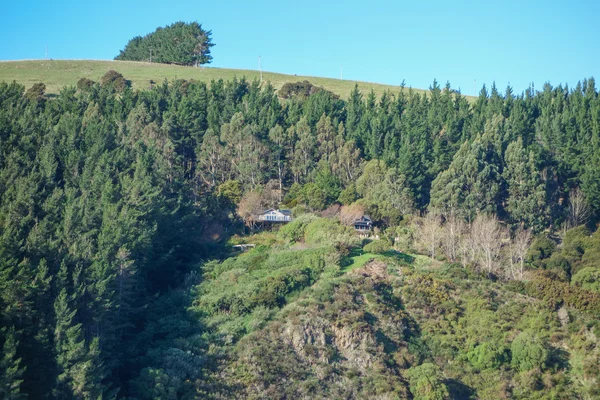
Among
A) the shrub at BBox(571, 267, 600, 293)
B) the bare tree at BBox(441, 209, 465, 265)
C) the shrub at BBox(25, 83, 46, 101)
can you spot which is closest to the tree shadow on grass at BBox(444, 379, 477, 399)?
the shrub at BBox(571, 267, 600, 293)

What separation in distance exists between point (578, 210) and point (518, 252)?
9884 mm

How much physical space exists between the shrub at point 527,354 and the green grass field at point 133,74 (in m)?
57.2

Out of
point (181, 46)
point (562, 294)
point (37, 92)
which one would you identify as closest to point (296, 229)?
point (562, 294)

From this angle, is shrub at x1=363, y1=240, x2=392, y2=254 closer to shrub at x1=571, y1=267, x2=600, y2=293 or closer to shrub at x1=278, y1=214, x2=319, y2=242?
shrub at x1=278, y1=214, x2=319, y2=242

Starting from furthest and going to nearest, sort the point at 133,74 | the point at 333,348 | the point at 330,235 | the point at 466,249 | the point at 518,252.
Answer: the point at 133,74 < the point at 466,249 < the point at 518,252 < the point at 330,235 < the point at 333,348

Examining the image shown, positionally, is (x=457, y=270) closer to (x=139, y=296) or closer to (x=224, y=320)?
(x=224, y=320)

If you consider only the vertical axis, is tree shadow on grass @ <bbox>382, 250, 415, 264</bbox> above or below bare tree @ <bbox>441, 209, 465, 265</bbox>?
below

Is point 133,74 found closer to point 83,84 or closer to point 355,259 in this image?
point 83,84

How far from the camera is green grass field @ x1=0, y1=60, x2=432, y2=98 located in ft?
340

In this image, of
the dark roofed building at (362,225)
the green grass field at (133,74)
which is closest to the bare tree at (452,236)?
the dark roofed building at (362,225)

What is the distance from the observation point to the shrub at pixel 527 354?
167ft

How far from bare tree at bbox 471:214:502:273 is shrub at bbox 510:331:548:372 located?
9.26 metres

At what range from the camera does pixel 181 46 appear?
12156 centimetres

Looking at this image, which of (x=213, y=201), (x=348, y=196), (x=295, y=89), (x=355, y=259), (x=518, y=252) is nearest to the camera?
(x=355, y=259)
